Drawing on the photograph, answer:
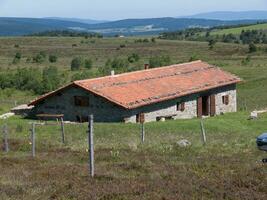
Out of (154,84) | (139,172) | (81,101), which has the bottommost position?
(81,101)

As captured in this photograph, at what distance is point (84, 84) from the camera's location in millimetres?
40438

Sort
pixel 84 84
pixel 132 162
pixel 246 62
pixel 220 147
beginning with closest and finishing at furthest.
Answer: pixel 132 162
pixel 220 147
pixel 84 84
pixel 246 62

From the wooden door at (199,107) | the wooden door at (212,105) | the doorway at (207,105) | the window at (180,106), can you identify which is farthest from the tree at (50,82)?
the window at (180,106)

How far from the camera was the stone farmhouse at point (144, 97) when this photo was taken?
128ft

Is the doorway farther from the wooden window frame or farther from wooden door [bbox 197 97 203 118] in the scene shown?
the wooden window frame

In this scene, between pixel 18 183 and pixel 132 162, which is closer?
pixel 18 183

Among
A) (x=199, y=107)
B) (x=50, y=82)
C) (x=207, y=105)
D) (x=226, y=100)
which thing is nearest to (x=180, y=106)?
(x=199, y=107)

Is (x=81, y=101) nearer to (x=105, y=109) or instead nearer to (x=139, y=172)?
(x=105, y=109)

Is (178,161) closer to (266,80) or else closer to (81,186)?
(81,186)

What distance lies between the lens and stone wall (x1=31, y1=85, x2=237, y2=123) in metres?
38.8

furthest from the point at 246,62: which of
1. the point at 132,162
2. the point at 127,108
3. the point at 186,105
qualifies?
the point at 132,162

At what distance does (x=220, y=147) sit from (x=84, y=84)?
18995mm

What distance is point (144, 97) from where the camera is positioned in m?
39.8

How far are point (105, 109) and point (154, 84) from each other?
567cm
